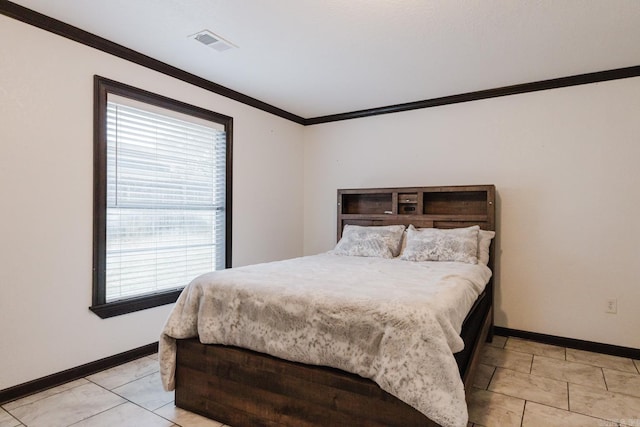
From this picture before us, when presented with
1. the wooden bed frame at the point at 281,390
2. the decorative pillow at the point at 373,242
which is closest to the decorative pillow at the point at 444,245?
the decorative pillow at the point at 373,242

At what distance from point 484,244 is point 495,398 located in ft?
4.55

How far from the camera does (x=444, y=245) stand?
10.6 feet

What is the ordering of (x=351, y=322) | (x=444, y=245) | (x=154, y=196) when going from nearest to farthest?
(x=351, y=322) → (x=154, y=196) → (x=444, y=245)

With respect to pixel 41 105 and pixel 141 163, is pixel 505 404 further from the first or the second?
pixel 41 105

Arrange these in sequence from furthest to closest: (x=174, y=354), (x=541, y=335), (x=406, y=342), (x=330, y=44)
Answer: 1. (x=541, y=335)
2. (x=330, y=44)
3. (x=174, y=354)
4. (x=406, y=342)

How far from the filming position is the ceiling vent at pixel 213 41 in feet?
8.41

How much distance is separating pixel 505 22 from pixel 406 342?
2178 mm

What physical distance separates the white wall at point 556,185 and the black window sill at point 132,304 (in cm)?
276

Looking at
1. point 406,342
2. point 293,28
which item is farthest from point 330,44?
point 406,342

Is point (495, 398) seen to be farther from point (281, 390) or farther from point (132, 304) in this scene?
point (132, 304)

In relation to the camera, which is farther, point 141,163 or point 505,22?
point 141,163

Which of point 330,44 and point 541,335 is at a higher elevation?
point 330,44

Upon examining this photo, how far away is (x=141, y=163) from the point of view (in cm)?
297

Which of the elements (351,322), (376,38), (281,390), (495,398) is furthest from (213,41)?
(495,398)
